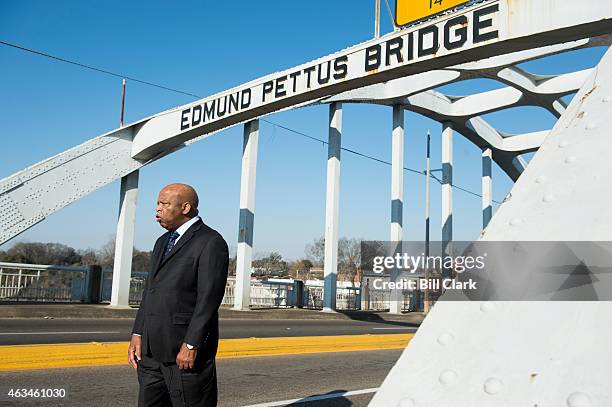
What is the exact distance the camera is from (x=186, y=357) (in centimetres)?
282

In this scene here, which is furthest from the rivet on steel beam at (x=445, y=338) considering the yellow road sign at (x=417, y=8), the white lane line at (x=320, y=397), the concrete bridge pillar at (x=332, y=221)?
the concrete bridge pillar at (x=332, y=221)

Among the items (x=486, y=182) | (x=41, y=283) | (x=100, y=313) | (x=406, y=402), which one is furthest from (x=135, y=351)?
(x=486, y=182)

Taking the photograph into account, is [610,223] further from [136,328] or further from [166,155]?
[166,155]

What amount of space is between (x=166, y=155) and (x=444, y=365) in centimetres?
1675

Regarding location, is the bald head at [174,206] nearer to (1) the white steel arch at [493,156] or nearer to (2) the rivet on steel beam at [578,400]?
(1) the white steel arch at [493,156]

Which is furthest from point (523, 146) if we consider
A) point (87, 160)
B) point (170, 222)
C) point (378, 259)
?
point (170, 222)

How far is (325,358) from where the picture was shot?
8.38 metres

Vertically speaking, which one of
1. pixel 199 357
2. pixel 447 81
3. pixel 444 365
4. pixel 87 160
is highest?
pixel 447 81

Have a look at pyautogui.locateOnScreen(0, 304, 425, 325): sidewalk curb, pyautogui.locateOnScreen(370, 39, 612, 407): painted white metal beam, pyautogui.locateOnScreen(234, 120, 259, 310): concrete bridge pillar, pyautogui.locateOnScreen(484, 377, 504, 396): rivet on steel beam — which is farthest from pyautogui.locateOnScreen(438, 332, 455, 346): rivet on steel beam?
pyautogui.locateOnScreen(234, 120, 259, 310): concrete bridge pillar

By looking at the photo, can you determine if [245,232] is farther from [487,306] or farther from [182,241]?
[487,306]

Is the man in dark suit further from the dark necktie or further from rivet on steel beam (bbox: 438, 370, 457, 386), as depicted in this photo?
rivet on steel beam (bbox: 438, 370, 457, 386)

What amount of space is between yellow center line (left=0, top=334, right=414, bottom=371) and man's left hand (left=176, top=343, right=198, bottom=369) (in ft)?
12.0

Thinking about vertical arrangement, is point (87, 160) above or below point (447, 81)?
below

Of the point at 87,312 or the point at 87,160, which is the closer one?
the point at 87,312
